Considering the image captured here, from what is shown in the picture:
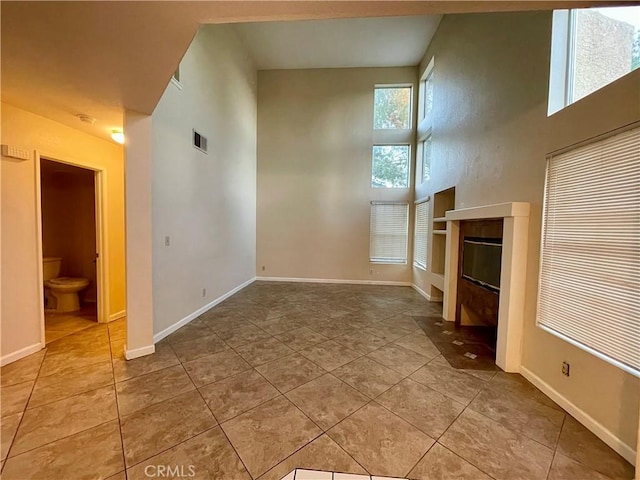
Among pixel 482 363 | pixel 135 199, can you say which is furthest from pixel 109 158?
pixel 482 363

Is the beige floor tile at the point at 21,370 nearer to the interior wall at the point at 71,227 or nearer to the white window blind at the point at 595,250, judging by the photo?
the interior wall at the point at 71,227

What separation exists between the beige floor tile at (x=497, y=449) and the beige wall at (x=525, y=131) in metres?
0.58

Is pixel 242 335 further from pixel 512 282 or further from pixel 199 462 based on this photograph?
pixel 512 282

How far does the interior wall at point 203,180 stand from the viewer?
3.10 m

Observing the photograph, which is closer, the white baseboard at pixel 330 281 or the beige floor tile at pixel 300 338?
the beige floor tile at pixel 300 338

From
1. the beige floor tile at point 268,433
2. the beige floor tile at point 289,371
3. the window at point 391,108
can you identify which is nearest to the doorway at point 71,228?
the beige floor tile at point 289,371

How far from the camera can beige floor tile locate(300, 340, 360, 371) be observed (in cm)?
263

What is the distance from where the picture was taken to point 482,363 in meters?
2.69

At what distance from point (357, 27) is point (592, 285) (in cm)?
571

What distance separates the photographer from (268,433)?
171 centimetres

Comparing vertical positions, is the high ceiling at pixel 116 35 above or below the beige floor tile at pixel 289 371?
above

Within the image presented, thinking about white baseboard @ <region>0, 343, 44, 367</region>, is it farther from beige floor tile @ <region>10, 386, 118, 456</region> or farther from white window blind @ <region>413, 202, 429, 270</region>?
white window blind @ <region>413, 202, 429, 270</region>

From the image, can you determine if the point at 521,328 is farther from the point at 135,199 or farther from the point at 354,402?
the point at 135,199

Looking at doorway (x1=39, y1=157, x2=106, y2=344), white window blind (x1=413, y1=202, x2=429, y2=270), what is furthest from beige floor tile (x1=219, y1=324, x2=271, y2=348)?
white window blind (x1=413, y1=202, x2=429, y2=270)
